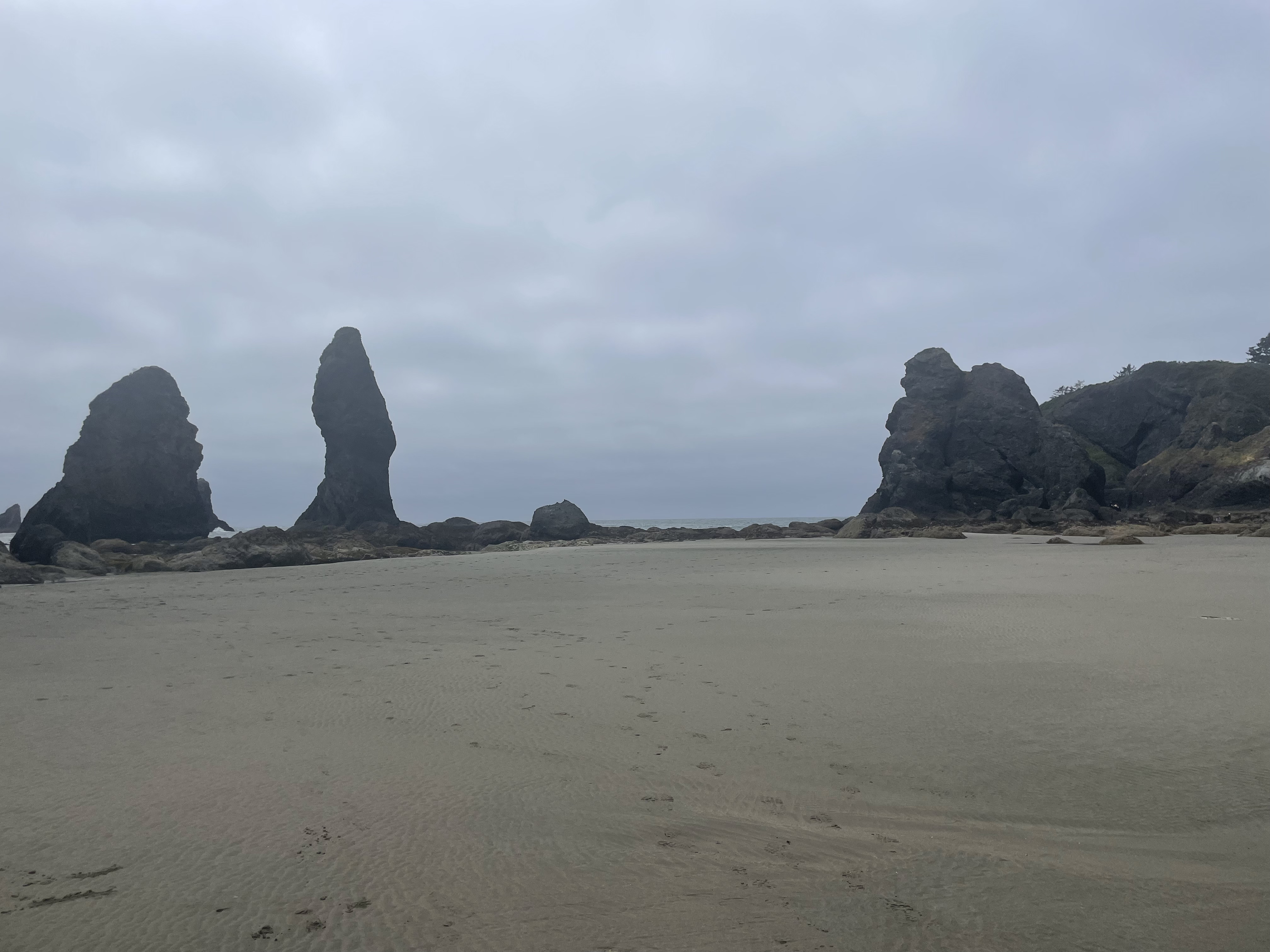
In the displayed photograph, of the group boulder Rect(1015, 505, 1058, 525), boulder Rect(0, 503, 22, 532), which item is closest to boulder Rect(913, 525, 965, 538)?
boulder Rect(1015, 505, 1058, 525)

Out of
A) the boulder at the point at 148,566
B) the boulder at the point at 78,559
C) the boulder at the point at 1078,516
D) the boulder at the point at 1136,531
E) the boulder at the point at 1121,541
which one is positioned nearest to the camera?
the boulder at the point at 1121,541

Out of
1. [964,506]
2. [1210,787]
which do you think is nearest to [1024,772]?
[1210,787]

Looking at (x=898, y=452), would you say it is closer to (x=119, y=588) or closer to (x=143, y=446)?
(x=119, y=588)

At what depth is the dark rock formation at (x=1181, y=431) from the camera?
1468 inches

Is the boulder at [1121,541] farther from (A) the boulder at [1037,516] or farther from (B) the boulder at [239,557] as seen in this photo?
(B) the boulder at [239,557]

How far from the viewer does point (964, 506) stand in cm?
4194

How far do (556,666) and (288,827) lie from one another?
10.9 ft

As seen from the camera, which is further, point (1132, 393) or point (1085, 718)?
point (1132, 393)

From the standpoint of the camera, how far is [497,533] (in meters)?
40.2

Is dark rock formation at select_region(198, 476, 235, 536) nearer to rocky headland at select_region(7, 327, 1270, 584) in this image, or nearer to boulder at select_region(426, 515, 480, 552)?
rocky headland at select_region(7, 327, 1270, 584)

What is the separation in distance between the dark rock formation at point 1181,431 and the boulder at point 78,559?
48.9 metres

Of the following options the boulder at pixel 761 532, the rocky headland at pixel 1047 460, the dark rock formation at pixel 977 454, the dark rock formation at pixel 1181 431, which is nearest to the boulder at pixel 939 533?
the rocky headland at pixel 1047 460

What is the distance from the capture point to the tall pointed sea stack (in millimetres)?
46812

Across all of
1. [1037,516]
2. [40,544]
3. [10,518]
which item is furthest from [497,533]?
[10,518]
